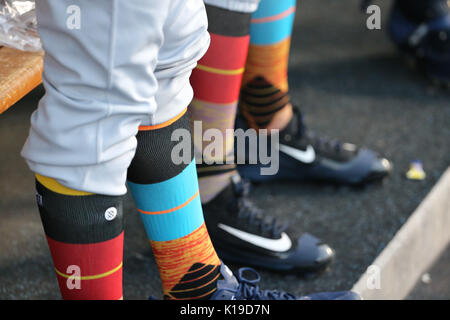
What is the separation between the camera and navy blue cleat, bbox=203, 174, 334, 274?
3.37ft

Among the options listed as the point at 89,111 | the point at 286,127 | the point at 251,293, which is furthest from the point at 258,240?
the point at 89,111

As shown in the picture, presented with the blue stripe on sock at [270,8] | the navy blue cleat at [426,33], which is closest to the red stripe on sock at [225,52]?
the blue stripe on sock at [270,8]

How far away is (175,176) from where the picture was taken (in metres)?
0.73

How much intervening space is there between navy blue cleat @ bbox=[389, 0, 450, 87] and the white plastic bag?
1.15 meters

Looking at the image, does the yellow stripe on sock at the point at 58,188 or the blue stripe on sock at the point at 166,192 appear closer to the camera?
the yellow stripe on sock at the point at 58,188

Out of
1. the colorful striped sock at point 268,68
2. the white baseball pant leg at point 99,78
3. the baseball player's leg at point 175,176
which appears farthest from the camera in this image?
the colorful striped sock at point 268,68

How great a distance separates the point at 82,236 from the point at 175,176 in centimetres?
14

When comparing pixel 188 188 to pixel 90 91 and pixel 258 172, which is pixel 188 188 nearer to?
pixel 90 91

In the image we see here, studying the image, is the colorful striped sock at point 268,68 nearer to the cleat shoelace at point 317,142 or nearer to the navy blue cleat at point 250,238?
the cleat shoelace at point 317,142

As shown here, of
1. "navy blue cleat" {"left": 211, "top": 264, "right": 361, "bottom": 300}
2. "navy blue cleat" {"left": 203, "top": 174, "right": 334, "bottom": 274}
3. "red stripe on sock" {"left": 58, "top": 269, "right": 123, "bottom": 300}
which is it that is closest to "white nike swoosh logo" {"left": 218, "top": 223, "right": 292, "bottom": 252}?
"navy blue cleat" {"left": 203, "top": 174, "right": 334, "bottom": 274}

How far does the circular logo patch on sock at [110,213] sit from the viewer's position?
0.65 meters

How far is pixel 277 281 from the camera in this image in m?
1.04

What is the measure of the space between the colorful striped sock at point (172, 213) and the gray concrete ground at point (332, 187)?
0.69ft

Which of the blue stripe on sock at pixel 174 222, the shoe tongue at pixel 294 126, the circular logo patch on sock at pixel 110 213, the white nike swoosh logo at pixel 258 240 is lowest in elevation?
the white nike swoosh logo at pixel 258 240
